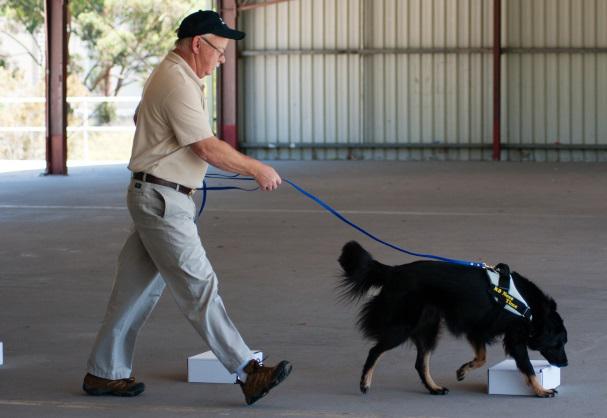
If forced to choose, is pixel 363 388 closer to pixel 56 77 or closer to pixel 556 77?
pixel 56 77

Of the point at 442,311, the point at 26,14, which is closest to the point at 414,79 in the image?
the point at 26,14

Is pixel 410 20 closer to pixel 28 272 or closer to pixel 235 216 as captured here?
pixel 235 216

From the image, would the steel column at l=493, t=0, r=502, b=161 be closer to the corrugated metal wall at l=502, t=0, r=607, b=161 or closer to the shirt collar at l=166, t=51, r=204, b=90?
the corrugated metal wall at l=502, t=0, r=607, b=161

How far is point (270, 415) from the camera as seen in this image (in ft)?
18.5

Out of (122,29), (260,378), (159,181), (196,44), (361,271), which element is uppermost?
(122,29)

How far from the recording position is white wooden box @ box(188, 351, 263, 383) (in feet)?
20.5

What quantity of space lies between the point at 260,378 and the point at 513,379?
1260 millimetres

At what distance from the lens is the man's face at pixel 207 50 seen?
226 inches

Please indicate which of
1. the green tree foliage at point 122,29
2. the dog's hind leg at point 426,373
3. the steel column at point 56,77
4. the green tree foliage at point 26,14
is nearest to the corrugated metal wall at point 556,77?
the steel column at point 56,77

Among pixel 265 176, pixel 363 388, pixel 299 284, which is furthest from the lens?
pixel 299 284

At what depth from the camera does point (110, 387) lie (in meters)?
6.02

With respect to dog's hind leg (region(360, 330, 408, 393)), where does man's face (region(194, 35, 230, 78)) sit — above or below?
above

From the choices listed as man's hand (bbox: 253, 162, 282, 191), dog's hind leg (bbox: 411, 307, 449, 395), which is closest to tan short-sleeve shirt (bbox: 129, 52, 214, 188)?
man's hand (bbox: 253, 162, 282, 191)

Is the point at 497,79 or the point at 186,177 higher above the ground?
the point at 497,79
